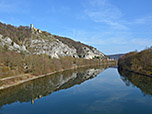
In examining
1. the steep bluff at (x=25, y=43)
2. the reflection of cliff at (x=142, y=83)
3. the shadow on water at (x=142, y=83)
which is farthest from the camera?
the steep bluff at (x=25, y=43)

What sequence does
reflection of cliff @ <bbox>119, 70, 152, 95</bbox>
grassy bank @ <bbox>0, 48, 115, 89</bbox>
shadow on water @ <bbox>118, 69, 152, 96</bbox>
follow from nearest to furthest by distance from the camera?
shadow on water @ <bbox>118, 69, 152, 96</bbox> < reflection of cliff @ <bbox>119, 70, 152, 95</bbox> < grassy bank @ <bbox>0, 48, 115, 89</bbox>

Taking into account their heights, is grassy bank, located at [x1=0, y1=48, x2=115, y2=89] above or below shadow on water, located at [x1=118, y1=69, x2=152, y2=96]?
above

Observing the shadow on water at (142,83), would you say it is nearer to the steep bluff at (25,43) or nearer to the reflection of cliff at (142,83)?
the reflection of cliff at (142,83)

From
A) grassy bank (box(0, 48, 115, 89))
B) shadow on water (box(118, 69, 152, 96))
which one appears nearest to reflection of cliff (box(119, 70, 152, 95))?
shadow on water (box(118, 69, 152, 96))

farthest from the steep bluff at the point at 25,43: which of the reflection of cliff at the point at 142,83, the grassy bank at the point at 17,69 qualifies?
the reflection of cliff at the point at 142,83

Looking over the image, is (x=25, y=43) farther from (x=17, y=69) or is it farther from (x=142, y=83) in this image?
(x=142, y=83)

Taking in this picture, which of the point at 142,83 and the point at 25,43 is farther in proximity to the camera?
the point at 25,43

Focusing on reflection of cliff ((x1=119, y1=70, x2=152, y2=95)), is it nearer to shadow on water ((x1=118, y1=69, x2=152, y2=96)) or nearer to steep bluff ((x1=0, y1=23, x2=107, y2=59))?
shadow on water ((x1=118, y1=69, x2=152, y2=96))

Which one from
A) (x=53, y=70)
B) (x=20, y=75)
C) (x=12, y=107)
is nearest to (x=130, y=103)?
(x=12, y=107)

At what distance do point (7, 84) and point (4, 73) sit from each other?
6978 millimetres

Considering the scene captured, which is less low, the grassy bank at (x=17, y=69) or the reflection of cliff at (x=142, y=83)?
the grassy bank at (x=17, y=69)

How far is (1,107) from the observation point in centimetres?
2719

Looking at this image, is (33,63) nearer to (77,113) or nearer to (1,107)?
(1,107)

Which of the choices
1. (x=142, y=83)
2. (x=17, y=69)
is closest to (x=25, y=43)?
(x=17, y=69)
